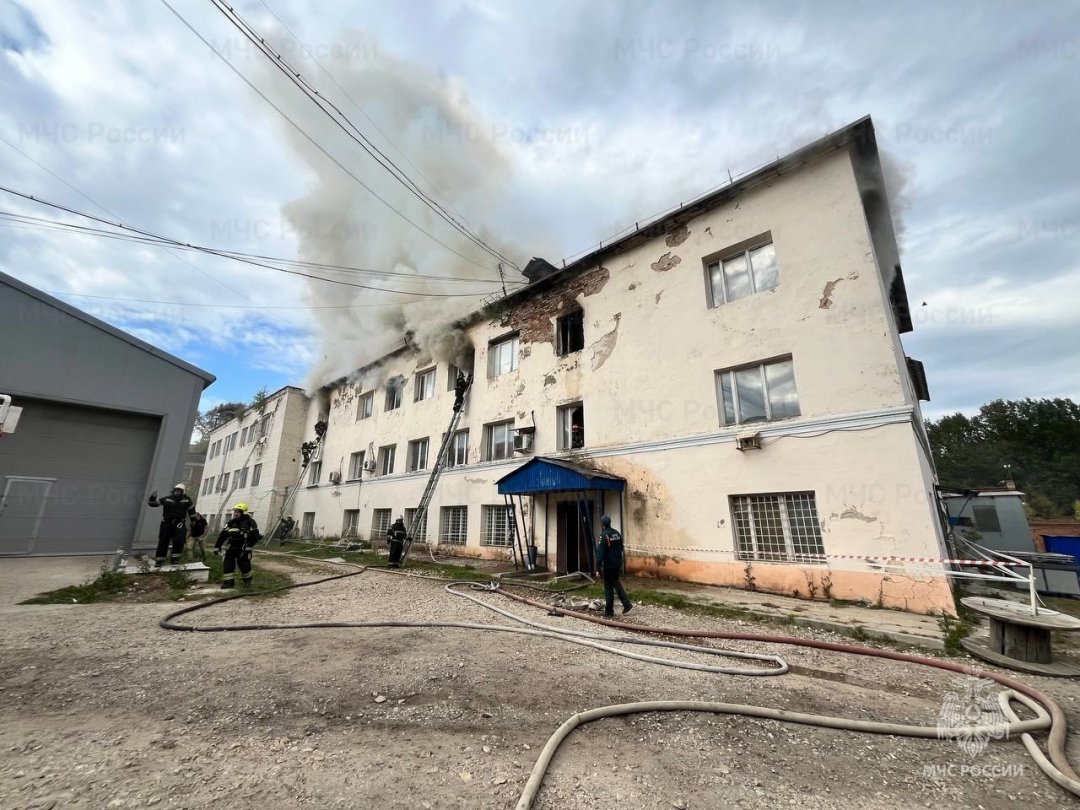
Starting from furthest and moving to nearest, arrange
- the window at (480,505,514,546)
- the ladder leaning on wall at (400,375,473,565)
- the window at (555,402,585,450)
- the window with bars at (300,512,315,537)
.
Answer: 1. the window with bars at (300,512,315,537)
2. the ladder leaning on wall at (400,375,473,565)
3. the window at (480,505,514,546)
4. the window at (555,402,585,450)

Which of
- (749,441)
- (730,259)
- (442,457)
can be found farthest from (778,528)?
(442,457)

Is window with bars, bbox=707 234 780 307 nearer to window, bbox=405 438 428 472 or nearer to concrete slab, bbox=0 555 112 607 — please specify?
window, bbox=405 438 428 472

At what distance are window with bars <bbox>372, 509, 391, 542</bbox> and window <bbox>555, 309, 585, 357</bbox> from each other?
10.5 m

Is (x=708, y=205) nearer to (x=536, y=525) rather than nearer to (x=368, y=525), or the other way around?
(x=536, y=525)

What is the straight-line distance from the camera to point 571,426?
13039 mm

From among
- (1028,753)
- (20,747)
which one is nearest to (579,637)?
(1028,753)

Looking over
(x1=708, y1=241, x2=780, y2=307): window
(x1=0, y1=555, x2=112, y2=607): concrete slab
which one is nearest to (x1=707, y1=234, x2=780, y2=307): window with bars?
(x1=708, y1=241, x2=780, y2=307): window

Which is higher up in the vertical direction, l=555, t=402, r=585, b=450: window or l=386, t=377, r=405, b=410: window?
l=386, t=377, r=405, b=410: window

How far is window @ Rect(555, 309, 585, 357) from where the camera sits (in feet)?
44.9

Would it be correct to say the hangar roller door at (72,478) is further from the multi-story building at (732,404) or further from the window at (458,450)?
the multi-story building at (732,404)

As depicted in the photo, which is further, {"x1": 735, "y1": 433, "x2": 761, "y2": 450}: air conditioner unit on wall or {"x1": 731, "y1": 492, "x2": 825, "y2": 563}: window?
{"x1": 735, "y1": 433, "x2": 761, "y2": 450}: air conditioner unit on wall

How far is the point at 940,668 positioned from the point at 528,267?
15.4 meters

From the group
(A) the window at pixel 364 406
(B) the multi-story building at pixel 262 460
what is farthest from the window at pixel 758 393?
(B) the multi-story building at pixel 262 460

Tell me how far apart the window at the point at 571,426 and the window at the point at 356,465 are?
11680 millimetres
